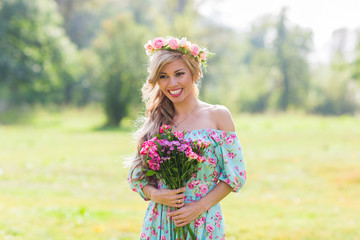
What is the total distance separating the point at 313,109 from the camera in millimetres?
42312

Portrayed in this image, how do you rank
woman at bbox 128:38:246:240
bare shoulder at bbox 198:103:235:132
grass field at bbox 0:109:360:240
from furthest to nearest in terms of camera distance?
grass field at bbox 0:109:360:240 → bare shoulder at bbox 198:103:235:132 → woman at bbox 128:38:246:240

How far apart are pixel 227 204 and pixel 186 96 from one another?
5.59 metres

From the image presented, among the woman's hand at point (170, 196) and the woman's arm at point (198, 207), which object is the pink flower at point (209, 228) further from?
the woman's hand at point (170, 196)

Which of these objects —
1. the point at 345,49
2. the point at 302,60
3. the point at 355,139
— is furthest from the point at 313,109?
the point at 355,139

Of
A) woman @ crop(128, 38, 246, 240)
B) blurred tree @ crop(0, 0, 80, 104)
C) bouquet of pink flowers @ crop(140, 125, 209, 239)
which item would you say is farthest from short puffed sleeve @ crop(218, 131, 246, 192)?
blurred tree @ crop(0, 0, 80, 104)

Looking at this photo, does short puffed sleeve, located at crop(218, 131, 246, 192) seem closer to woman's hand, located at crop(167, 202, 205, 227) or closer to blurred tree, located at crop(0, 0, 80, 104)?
woman's hand, located at crop(167, 202, 205, 227)

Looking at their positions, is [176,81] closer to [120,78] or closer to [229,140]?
[229,140]

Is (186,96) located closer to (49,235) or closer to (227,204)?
(49,235)

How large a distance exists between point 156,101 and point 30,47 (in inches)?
1107

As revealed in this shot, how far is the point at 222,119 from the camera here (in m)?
2.93

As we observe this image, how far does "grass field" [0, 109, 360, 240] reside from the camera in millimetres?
6078

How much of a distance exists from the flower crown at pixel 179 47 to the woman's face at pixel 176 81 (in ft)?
0.29

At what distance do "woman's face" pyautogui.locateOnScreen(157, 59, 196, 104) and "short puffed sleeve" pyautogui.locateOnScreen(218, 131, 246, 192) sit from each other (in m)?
0.41

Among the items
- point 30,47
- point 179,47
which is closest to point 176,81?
point 179,47
